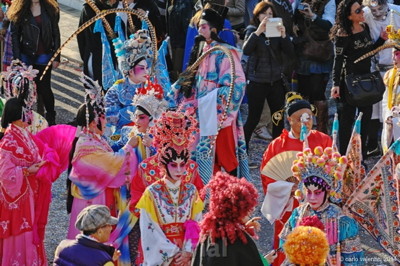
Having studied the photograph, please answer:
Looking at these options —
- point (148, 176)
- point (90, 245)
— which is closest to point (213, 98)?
point (148, 176)

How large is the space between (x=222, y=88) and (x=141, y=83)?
0.74 meters

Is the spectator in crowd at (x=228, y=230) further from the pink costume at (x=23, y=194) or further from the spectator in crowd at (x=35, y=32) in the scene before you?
the spectator in crowd at (x=35, y=32)

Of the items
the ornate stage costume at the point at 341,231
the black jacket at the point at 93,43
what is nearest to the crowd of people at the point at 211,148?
the ornate stage costume at the point at 341,231

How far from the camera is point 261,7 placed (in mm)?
10945

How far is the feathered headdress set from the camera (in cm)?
780

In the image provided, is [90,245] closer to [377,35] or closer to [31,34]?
[377,35]

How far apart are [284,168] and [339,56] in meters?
2.61

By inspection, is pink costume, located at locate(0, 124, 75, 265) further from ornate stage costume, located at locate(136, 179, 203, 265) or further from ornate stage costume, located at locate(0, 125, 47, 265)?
ornate stage costume, located at locate(136, 179, 203, 265)

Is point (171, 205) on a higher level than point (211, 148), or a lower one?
higher

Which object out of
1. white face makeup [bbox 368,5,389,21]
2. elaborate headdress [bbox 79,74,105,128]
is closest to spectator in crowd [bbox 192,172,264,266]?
elaborate headdress [bbox 79,74,105,128]

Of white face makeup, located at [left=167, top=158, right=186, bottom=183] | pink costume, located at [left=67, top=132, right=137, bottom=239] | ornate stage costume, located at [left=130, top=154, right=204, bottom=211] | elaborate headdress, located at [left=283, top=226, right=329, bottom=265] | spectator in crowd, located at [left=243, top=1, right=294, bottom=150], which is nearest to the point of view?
elaborate headdress, located at [left=283, top=226, right=329, bottom=265]

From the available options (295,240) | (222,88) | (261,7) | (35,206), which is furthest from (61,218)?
(295,240)

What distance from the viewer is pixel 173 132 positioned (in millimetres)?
7809

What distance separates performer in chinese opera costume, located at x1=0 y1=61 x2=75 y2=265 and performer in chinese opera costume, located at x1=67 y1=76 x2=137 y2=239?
241 mm
